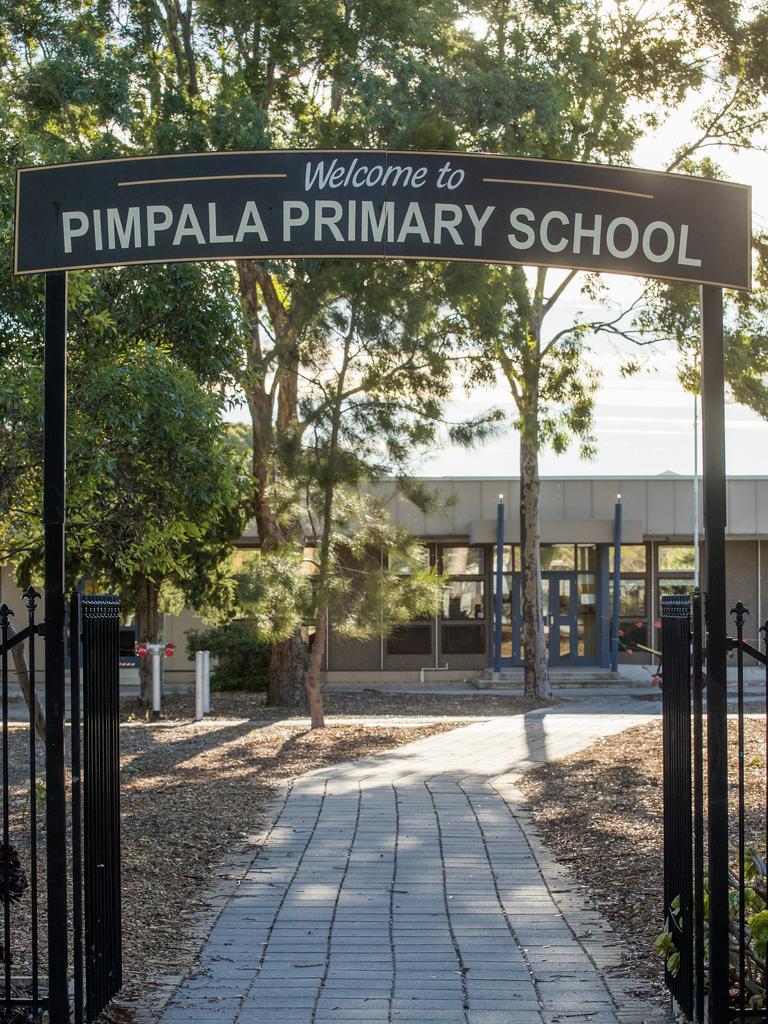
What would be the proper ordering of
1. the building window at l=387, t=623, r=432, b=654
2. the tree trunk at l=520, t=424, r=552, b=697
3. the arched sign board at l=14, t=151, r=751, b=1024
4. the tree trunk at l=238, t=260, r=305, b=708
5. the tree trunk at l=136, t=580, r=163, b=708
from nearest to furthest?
1. the arched sign board at l=14, t=151, r=751, b=1024
2. the tree trunk at l=238, t=260, r=305, b=708
3. the tree trunk at l=136, t=580, r=163, b=708
4. the tree trunk at l=520, t=424, r=552, b=697
5. the building window at l=387, t=623, r=432, b=654

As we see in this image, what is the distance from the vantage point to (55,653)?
15.4 ft

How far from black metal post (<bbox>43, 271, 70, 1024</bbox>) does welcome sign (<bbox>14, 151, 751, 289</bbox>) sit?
1.04 ft

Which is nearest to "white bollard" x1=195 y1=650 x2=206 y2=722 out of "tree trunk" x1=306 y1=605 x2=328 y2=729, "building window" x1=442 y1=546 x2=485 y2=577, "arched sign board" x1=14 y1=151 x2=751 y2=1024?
"tree trunk" x1=306 y1=605 x2=328 y2=729

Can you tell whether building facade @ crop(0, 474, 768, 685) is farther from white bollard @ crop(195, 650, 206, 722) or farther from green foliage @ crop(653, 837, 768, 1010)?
green foliage @ crop(653, 837, 768, 1010)

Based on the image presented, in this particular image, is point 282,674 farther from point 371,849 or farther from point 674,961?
point 674,961

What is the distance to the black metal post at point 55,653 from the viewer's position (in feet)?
14.9

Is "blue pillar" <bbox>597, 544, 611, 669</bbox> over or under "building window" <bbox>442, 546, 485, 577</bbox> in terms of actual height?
under

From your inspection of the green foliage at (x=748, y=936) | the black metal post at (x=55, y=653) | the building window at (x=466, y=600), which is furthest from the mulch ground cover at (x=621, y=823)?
the building window at (x=466, y=600)

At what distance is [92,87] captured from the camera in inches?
720

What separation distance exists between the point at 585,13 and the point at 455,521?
12727 mm

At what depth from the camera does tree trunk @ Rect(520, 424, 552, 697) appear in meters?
22.8

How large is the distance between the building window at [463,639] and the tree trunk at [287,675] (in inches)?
388

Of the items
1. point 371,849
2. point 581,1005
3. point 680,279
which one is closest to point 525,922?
point 581,1005

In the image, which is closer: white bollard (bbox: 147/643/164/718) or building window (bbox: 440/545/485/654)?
white bollard (bbox: 147/643/164/718)
